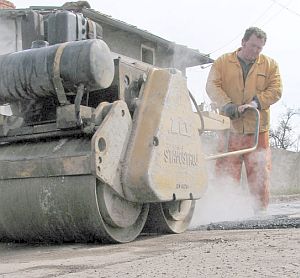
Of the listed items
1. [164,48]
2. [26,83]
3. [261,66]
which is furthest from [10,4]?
[26,83]

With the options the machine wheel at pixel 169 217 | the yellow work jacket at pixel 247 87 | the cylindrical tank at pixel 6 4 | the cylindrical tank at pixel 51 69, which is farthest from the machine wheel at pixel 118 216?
the cylindrical tank at pixel 6 4

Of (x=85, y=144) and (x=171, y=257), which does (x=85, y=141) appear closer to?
(x=85, y=144)

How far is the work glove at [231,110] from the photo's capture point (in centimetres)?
568

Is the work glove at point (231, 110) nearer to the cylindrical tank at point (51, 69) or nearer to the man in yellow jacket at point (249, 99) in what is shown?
the man in yellow jacket at point (249, 99)

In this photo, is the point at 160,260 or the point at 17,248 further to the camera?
the point at 17,248

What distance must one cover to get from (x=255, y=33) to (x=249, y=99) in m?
0.65

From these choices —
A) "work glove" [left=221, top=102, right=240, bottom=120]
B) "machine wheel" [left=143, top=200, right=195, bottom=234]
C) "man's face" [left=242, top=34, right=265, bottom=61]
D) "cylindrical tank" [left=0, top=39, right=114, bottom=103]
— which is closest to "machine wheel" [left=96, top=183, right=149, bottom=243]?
"machine wheel" [left=143, top=200, right=195, bottom=234]

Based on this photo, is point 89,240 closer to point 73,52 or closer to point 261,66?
point 73,52

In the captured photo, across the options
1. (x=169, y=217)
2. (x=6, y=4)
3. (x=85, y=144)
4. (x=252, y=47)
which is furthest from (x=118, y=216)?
(x=6, y=4)

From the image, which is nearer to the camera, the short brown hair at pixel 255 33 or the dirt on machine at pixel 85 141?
the dirt on machine at pixel 85 141

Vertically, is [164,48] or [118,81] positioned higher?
[164,48]

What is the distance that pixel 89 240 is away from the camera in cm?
348

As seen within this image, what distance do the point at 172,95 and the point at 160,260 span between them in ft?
4.47

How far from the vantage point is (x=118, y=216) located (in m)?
3.45
